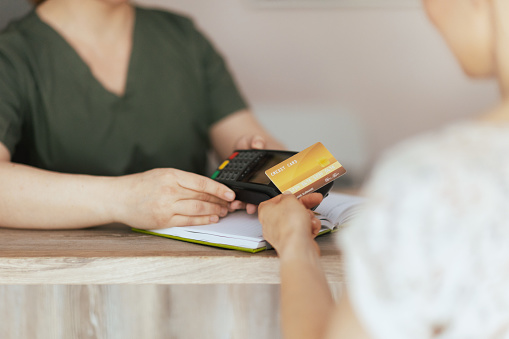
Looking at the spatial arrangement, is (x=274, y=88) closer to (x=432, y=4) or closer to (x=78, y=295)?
(x=78, y=295)

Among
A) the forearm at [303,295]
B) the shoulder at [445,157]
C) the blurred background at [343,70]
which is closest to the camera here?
the shoulder at [445,157]

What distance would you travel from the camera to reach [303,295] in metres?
0.51

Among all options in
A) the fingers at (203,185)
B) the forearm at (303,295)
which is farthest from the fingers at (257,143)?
the forearm at (303,295)

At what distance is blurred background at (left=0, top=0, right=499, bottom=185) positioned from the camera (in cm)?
177

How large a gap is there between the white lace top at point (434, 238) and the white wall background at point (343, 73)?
4.75 ft

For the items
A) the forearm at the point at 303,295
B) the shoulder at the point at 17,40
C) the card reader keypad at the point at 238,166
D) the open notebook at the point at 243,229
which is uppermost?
the shoulder at the point at 17,40

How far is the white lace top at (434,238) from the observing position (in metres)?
0.35

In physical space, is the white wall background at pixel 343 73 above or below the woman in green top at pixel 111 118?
above

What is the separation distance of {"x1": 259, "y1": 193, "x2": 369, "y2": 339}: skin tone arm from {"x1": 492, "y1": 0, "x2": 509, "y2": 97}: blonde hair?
235mm

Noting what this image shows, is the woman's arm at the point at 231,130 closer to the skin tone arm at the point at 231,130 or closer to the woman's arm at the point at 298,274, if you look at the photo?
the skin tone arm at the point at 231,130

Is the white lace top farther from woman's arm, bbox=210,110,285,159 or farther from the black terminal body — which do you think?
woman's arm, bbox=210,110,285,159

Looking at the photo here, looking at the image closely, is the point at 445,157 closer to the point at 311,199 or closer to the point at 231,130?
the point at 311,199

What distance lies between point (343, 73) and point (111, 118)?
0.97 metres

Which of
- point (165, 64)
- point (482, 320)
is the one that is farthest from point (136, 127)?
point (482, 320)
